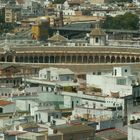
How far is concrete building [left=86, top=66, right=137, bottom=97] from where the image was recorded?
1564 inches

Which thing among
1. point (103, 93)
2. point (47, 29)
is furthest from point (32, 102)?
point (47, 29)

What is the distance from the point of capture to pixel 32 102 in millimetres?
38406

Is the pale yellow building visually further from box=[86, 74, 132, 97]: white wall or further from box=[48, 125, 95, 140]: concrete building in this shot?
box=[48, 125, 95, 140]: concrete building

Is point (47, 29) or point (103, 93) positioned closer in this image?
point (103, 93)

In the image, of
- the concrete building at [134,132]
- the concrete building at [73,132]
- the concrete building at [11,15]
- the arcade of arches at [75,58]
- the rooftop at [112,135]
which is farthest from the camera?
the concrete building at [11,15]

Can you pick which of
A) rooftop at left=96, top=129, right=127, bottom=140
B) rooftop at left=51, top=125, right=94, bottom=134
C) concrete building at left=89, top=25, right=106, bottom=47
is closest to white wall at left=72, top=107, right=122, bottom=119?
rooftop at left=96, top=129, right=127, bottom=140

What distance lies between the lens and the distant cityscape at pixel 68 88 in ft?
105

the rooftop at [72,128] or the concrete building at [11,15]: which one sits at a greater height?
the concrete building at [11,15]

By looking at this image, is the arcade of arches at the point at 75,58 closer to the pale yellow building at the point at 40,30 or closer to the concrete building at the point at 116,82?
the pale yellow building at the point at 40,30

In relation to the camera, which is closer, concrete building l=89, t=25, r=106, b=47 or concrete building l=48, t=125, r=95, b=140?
concrete building l=48, t=125, r=95, b=140

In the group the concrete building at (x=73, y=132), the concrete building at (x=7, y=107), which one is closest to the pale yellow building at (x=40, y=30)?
the concrete building at (x=7, y=107)

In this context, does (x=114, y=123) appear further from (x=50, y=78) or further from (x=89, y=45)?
(x=89, y=45)

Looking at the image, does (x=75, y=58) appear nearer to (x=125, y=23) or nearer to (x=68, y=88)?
(x=68, y=88)

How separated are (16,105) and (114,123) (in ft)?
21.2
